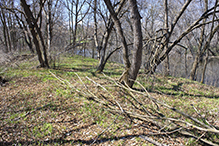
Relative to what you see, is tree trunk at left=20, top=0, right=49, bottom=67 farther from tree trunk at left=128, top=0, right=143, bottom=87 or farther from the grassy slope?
tree trunk at left=128, top=0, right=143, bottom=87

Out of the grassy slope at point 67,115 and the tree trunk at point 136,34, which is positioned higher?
→ the tree trunk at point 136,34

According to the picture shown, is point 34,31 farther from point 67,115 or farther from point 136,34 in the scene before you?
point 136,34

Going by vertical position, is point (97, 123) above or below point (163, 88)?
below

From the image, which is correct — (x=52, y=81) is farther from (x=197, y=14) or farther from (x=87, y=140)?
(x=197, y=14)

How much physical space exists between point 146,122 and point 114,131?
3.03ft

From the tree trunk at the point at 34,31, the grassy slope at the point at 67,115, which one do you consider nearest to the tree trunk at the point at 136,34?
the grassy slope at the point at 67,115

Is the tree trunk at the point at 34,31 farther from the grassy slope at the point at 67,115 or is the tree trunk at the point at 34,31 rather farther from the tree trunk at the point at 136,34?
the tree trunk at the point at 136,34

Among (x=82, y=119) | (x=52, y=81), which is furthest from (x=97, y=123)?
(x=52, y=81)

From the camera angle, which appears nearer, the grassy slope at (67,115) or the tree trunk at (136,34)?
the grassy slope at (67,115)

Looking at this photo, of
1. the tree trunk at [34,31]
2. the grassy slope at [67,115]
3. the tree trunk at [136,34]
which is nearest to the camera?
the grassy slope at [67,115]

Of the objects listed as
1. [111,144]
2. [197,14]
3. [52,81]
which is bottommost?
[111,144]

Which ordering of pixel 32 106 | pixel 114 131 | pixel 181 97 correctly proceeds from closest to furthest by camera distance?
pixel 114 131 → pixel 32 106 → pixel 181 97

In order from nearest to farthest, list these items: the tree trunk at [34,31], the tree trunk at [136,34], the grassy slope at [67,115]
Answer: the grassy slope at [67,115], the tree trunk at [136,34], the tree trunk at [34,31]

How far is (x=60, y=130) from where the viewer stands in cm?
334
